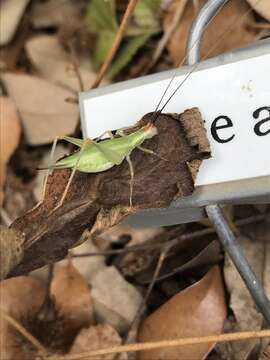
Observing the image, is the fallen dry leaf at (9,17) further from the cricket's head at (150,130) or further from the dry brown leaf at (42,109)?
the cricket's head at (150,130)

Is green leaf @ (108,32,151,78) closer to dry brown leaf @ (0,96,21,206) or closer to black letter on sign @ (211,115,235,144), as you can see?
dry brown leaf @ (0,96,21,206)

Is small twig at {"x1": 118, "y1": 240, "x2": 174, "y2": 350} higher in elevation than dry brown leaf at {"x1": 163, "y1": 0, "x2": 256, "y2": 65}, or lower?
lower

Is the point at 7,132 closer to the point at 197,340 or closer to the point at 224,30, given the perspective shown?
the point at 224,30

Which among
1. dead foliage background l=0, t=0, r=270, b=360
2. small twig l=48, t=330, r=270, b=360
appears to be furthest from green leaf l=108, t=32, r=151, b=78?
small twig l=48, t=330, r=270, b=360

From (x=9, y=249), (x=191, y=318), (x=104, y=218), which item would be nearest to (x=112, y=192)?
(x=104, y=218)

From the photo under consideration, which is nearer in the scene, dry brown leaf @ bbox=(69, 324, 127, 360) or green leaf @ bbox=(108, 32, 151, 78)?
dry brown leaf @ bbox=(69, 324, 127, 360)

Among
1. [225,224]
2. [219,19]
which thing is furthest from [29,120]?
[225,224]

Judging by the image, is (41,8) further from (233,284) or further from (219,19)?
(233,284)
